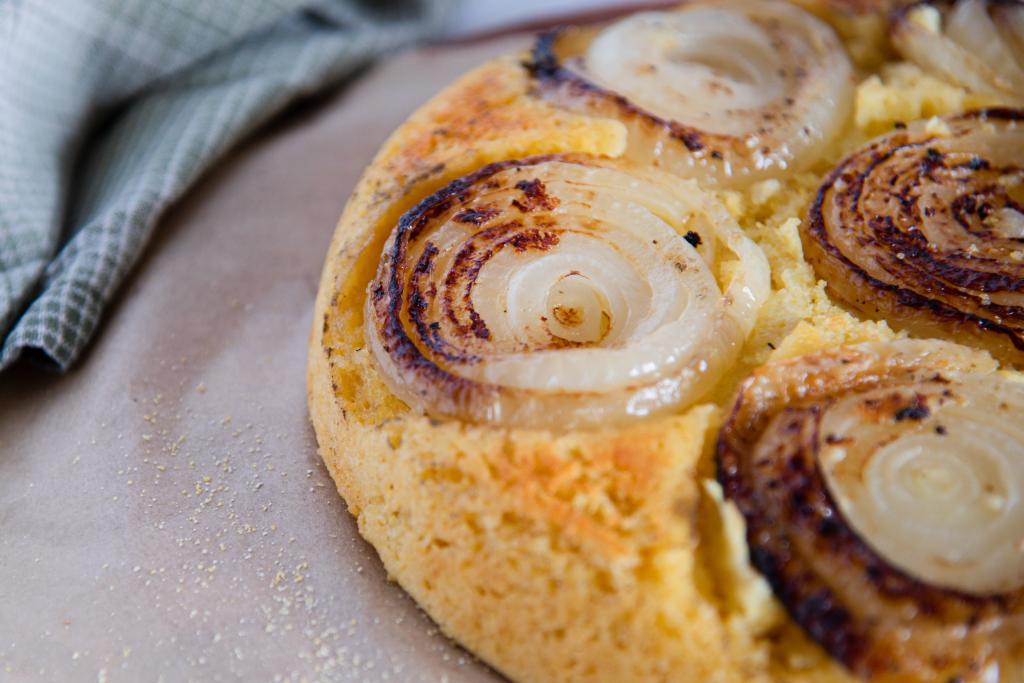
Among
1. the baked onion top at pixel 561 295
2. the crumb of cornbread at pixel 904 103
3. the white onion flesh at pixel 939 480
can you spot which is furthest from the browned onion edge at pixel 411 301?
the crumb of cornbread at pixel 904 103

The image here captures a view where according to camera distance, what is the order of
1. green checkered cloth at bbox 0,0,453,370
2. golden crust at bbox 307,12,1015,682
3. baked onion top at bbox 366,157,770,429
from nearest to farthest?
1. golden crust at bbox 307,12,1015,682
2. baked onion top at bbox 366,157,770,429
3. green checkered cloth at bbox 0,0,453,370

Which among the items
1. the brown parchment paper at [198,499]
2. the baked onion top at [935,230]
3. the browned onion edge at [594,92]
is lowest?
the brown parchment paper at [198,499]

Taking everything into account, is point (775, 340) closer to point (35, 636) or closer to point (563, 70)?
point (563, 70)

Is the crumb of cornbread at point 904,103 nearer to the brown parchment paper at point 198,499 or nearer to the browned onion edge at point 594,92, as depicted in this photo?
the browned onion edge at point 594,92

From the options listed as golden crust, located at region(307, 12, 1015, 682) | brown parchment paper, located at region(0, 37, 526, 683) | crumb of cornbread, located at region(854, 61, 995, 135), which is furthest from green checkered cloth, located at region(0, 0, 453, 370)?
crumb of cornbread, located at region(854, 61, 995, 135)

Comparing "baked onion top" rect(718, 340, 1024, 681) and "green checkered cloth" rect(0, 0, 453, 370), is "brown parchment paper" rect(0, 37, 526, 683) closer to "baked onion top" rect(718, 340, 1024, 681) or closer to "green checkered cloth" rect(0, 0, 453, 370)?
"green checkered cloth" rect(0, 0, 453, 370)

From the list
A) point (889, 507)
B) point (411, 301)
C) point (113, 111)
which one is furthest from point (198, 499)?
point (113, 111)
